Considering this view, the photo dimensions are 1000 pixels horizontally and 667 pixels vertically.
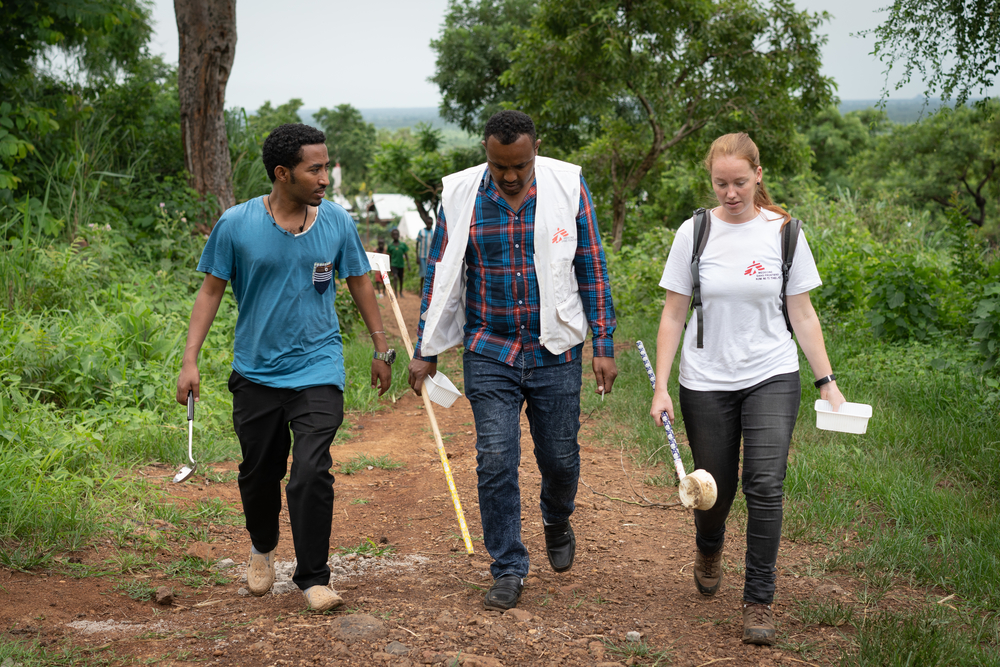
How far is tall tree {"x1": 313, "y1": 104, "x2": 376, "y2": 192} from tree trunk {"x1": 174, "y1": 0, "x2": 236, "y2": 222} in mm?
47872

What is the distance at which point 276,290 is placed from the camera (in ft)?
11.8

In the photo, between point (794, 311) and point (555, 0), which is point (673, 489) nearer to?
point (794, 311)

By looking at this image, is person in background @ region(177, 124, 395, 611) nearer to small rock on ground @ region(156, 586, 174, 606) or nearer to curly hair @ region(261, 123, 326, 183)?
curly hair @ region(261, 123, 326, 183)

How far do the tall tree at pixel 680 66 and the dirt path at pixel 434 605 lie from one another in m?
9.45

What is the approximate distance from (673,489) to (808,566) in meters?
1.36

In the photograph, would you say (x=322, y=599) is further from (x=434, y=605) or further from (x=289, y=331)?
(x=289, y=331)

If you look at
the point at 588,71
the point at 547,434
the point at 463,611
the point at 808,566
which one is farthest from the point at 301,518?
the point at 588,71

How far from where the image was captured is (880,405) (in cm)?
655

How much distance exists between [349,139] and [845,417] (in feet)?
203

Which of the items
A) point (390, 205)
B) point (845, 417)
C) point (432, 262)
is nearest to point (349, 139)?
point (390, 205)

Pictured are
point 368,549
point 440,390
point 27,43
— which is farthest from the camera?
point 27,43

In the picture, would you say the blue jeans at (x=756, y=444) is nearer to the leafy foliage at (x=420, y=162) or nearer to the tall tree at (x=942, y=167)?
the leafy foliage at (x=420, y=162)

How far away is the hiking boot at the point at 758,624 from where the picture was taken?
3309mm

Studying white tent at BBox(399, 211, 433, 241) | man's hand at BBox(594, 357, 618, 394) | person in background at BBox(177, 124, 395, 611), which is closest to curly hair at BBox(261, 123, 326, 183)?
person in background at BBox(177, 124, 395, 611)
